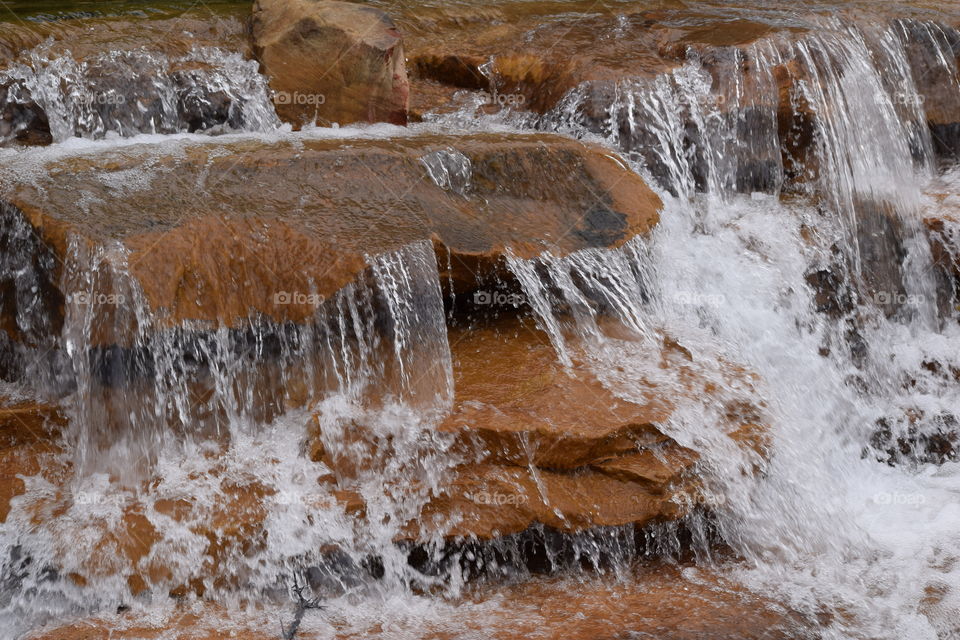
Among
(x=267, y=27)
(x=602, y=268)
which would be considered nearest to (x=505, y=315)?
(x=602, y=268)

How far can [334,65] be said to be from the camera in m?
5.93

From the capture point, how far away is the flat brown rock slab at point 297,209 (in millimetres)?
4113

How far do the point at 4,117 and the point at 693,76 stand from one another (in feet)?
14.1

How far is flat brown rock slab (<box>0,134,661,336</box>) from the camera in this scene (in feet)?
13.5

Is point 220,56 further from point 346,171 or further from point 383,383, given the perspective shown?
point 383,383

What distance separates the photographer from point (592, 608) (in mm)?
3818
